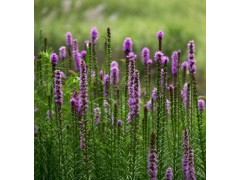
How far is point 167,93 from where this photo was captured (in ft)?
14.9

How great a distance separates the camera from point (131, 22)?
478 cm

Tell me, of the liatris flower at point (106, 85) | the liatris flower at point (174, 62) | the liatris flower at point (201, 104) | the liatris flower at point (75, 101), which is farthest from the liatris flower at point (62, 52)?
the liatris flower at point (201, 104)

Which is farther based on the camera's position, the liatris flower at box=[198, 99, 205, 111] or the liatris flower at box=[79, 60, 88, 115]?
the liatris flower at box=[198, 99, 205, 111]

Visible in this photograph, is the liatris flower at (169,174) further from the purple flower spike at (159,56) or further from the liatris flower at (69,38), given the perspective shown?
the liatris flower at (69,38)

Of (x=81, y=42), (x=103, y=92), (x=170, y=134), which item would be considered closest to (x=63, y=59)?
(x=81, y=42)

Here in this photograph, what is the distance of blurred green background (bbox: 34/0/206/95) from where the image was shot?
4500 mm

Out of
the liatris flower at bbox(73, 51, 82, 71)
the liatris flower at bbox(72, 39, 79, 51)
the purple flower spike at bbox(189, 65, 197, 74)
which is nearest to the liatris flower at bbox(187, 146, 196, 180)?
the purple flower spike at bbox(189, 65, 197, 74)

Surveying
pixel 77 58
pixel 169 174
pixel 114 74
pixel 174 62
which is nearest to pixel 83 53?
pixel 77 58

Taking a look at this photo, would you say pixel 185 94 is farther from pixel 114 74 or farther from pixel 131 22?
pixel 131 22

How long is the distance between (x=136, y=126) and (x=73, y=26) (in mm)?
1298

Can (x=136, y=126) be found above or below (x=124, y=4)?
below

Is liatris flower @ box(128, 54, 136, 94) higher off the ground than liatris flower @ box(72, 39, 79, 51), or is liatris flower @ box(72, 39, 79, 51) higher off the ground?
liatris flower @ box(72, 39, 79, 51)

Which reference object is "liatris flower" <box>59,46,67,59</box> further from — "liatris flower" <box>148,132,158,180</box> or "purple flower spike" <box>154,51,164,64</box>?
"liatris flower" <box>148,132,158,180</box>
